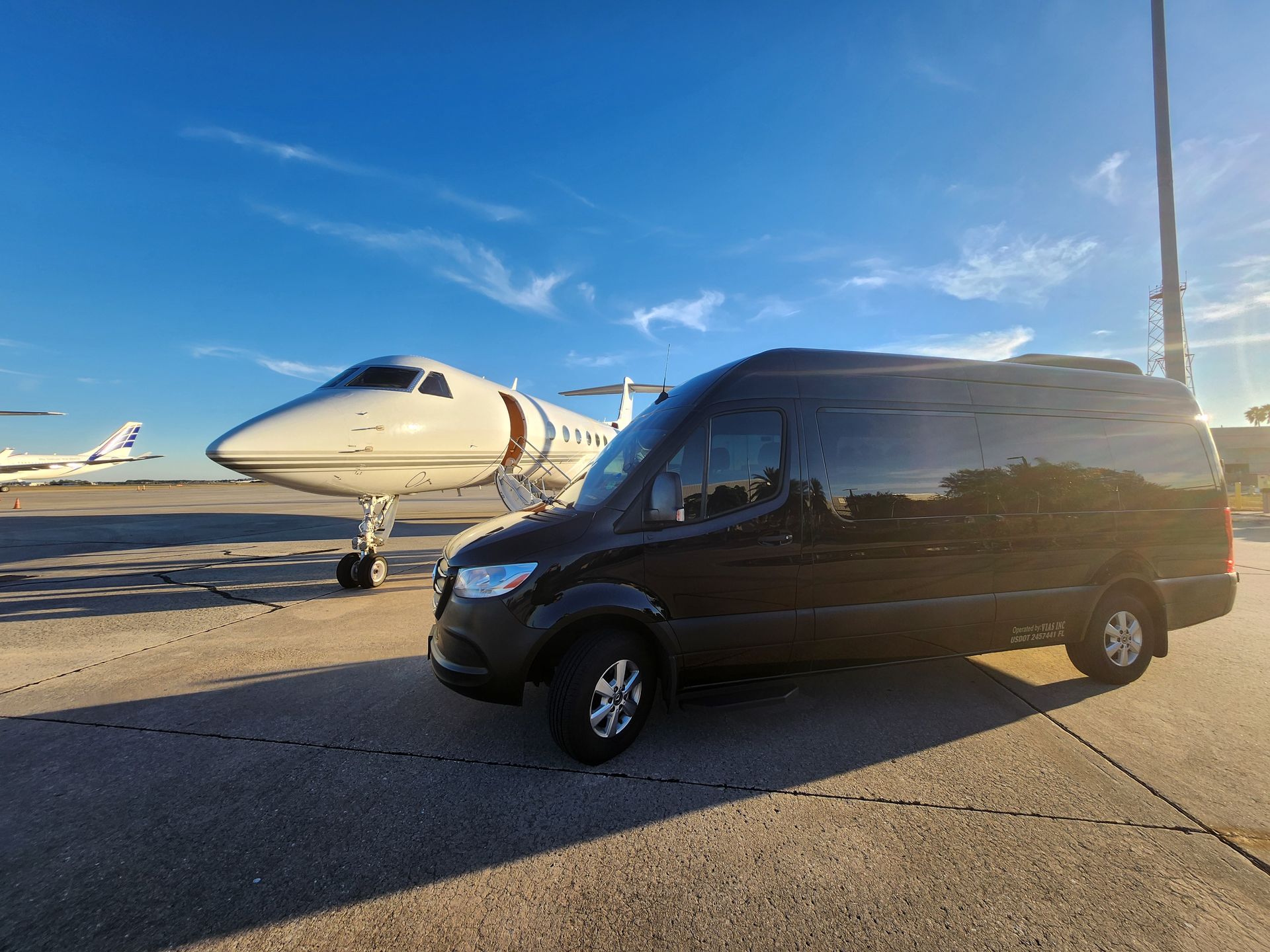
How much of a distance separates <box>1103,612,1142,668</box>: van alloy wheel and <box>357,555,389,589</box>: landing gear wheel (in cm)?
882

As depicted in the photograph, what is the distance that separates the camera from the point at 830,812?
8.71 ft

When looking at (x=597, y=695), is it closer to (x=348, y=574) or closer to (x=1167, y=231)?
(x=348, y=574)

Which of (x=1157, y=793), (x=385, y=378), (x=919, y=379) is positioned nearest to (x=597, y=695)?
(x=1157, y=793)

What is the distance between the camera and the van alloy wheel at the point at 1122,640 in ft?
14.2

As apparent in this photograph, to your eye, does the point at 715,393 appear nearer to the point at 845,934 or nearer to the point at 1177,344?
the point at 845,934

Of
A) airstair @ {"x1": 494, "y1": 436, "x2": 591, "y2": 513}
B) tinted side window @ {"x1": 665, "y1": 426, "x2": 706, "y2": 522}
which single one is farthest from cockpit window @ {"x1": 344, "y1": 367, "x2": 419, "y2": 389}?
tinted side window @ {"x1": 665, "y1": 426, "x2": 706, "y2": 522}

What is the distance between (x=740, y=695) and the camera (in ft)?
11.1

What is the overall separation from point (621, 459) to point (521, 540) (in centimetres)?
101

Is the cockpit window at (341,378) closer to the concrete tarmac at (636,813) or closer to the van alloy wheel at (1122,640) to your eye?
the concrete tarmac at (636,813)

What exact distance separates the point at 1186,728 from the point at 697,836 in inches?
140

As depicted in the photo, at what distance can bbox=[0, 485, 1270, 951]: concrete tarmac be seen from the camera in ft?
6.57

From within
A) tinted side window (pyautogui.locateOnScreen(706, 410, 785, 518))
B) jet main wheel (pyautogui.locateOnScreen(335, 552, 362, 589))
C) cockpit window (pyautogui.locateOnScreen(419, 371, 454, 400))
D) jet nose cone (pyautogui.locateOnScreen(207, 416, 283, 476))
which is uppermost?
cockpit window (pyautogui.locateOnScreen(419, 371, 454, 400))

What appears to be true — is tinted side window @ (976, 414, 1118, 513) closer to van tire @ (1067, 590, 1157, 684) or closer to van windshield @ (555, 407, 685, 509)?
van tire @ (1067, 590, 1157, 684)

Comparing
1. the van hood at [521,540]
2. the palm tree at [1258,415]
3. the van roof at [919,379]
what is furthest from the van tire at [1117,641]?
the palm tree at [1258,415]
